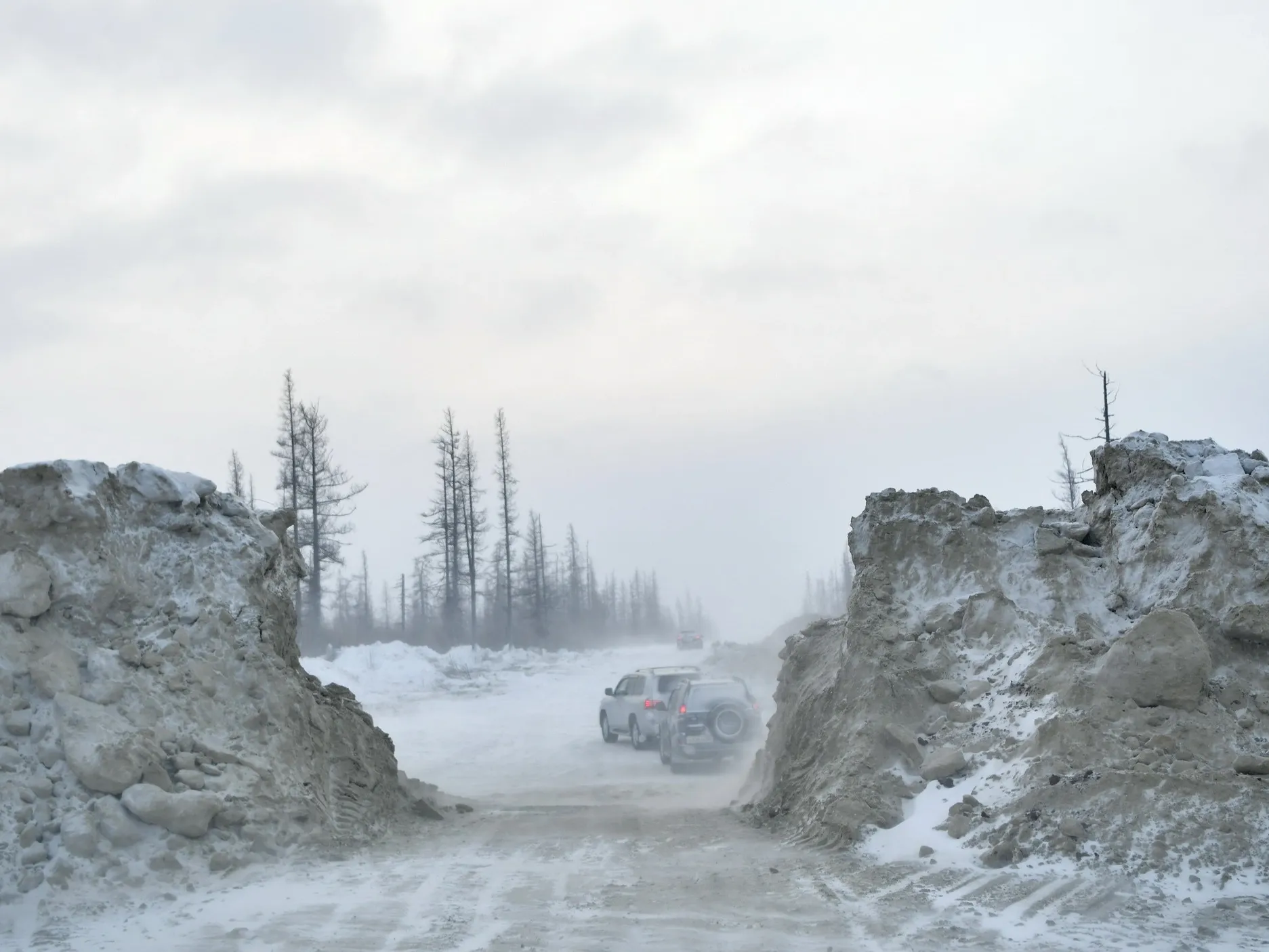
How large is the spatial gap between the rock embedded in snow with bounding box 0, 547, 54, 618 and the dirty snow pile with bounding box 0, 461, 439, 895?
0.05 ft

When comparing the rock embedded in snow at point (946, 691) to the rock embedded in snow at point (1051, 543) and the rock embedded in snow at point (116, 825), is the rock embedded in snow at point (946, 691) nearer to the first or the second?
the rock embedded in snow at point (1051, 543)

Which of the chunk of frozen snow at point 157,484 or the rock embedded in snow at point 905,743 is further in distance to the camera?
the chunk of frozen snow at point 157,484

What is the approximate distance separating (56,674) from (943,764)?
27.3ft

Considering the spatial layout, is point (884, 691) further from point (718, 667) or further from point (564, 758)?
point (718, 667)

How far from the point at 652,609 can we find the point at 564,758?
111 metres

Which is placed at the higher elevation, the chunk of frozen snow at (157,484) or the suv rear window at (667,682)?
the chunk of frozen snow at (157,484)

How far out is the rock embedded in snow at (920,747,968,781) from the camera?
1014 centimetres

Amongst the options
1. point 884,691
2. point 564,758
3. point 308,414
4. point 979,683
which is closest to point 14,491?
point 884,691

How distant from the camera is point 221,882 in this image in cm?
888

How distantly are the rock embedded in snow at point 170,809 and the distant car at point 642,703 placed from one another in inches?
508

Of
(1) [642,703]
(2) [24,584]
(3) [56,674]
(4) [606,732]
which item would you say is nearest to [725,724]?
(1) [642,703]

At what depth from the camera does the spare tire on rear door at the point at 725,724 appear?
63.1ft

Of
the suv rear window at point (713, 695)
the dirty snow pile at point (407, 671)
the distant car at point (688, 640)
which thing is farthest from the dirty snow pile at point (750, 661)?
the suv rear window at point (713, 695)

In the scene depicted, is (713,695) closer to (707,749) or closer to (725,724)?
(725,724)
